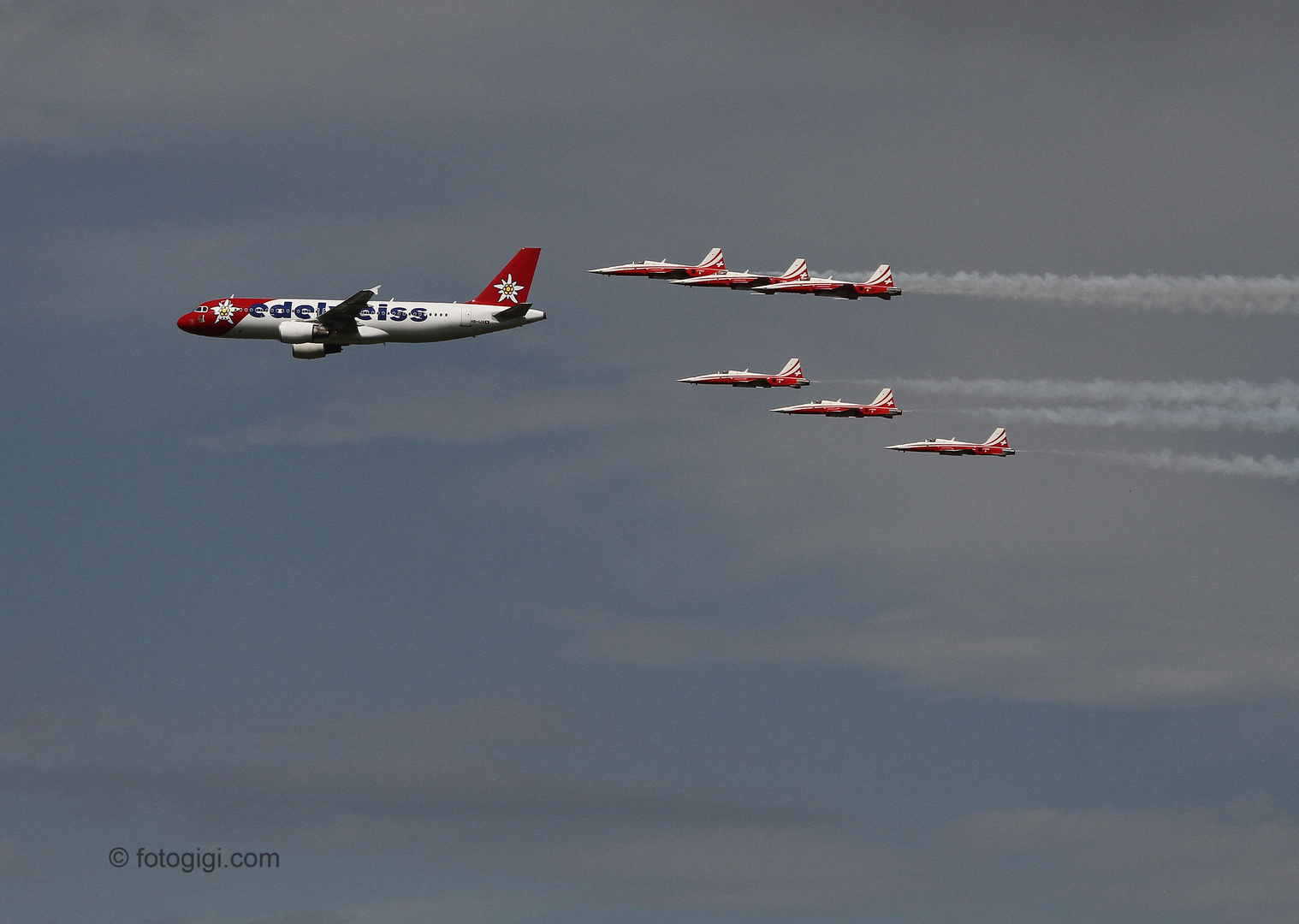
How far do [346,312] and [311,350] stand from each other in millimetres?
4828

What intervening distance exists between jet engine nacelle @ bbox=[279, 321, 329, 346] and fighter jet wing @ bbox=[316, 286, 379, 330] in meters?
0.63

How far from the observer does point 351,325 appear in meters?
198

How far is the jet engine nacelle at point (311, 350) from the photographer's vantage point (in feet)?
644

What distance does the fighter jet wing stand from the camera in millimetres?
195500

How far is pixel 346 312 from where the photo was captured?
196m

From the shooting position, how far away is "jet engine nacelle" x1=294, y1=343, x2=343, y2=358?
196250 millimetres

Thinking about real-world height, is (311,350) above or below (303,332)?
below

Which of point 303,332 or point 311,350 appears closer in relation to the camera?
point 311,350

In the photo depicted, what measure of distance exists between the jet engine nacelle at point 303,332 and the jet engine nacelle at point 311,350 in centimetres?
49

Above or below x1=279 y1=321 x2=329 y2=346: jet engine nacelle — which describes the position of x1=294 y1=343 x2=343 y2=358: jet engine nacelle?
below

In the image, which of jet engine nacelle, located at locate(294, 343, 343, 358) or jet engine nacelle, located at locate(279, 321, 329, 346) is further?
jet engine nacelle, located at locate(279, 321, 329, 346)

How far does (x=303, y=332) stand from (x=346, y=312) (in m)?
4.49

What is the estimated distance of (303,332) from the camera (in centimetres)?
19688

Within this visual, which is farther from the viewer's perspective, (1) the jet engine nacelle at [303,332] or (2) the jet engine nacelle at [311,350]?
(1) the jet engine nacelle at [303,332]
